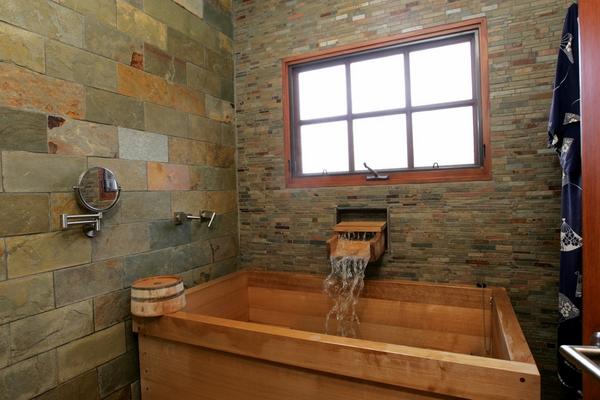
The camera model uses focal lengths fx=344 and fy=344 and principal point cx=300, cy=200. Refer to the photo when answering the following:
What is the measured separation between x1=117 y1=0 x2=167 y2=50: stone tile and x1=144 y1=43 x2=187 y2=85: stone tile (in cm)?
4

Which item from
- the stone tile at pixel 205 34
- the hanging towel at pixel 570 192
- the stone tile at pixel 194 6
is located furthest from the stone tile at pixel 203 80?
the hanging towel at pixel 570 192

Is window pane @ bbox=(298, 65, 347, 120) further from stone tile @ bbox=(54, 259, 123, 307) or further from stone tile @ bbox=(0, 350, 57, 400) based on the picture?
stone tile @ bbox=(0, 350, 57, 400)

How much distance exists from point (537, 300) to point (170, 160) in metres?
2.01

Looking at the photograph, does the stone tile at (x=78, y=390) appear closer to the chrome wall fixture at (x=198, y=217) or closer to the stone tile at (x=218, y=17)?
the chrome wall fixture at (x=198, y=217)

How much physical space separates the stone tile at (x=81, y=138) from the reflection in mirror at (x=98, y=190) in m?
0.10

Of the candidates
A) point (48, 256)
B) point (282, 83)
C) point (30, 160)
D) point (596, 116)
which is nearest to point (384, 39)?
point (282, 83)

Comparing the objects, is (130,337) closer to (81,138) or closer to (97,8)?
(81,138)

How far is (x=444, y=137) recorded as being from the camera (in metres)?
1.91

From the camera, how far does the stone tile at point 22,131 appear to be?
1.21 meters

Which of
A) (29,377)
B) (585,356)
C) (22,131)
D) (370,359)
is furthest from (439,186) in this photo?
(29,377)

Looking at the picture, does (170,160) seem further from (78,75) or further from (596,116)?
(596,116)

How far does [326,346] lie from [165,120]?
1.40m

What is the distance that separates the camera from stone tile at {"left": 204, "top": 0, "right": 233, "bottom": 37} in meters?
2.17

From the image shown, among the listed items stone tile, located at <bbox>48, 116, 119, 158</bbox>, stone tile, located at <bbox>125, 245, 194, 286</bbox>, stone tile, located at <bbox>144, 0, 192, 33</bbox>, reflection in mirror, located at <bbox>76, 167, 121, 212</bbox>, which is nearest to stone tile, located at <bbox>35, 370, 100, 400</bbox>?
stone tile, located at <bbox>125, 245, 194, 286</bbox>
